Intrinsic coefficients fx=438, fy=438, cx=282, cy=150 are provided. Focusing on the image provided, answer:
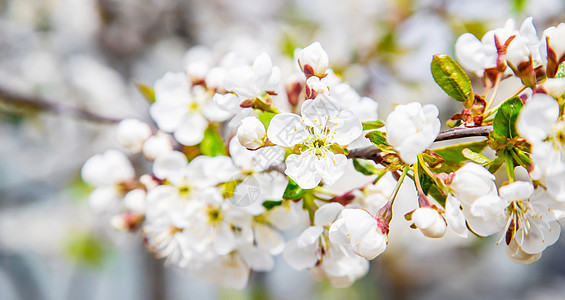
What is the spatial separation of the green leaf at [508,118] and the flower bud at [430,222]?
0.49 ft

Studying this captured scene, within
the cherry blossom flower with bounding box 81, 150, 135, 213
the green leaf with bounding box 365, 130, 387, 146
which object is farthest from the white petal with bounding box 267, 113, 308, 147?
the cherry blossom flower with bounding box 81, 150, 135, 213

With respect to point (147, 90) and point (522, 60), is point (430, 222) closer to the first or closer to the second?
point (522, 60)

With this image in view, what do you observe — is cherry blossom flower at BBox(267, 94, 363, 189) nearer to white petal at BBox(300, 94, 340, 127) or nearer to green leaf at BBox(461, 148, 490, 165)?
white petal at BBox(300, 94, 340, 127)

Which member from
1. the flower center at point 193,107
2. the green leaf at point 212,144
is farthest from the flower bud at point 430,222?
the flower center at point 193,107

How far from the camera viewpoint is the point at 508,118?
0.61 metres

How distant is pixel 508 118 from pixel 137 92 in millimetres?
2378

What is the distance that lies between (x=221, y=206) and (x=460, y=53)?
513mm

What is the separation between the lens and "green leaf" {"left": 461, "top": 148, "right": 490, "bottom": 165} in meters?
0.64

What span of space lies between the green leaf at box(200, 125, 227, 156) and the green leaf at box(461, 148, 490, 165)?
0.46 meters

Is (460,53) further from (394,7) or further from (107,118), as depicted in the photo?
(394,7)

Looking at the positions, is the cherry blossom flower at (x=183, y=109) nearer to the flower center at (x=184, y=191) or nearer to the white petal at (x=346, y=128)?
the flower center at (x=184, y=191)

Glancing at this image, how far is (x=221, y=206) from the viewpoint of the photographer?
83 cm

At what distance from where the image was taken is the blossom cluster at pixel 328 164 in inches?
23.5

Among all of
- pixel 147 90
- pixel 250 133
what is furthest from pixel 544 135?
pixel 147 90
